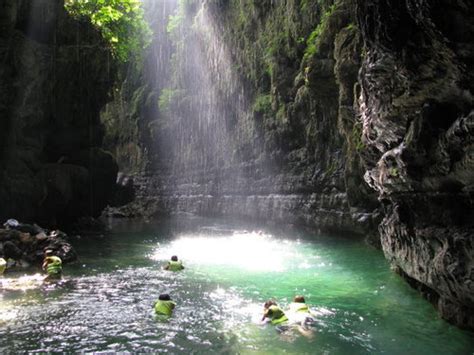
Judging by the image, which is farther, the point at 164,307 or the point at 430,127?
the point at 164,307

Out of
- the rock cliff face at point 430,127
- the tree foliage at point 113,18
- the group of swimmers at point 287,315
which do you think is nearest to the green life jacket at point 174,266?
the group of swimmers at point 287,315

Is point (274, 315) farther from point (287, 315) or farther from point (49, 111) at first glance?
point (49, 111)

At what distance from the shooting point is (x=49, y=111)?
24984 mm

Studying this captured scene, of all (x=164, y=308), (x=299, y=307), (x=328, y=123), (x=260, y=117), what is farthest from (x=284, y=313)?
(x=260, y=117)

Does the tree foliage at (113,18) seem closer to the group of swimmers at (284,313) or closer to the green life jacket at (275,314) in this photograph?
the group of swimmers at (284,313)

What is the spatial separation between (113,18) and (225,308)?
2262 centimetres

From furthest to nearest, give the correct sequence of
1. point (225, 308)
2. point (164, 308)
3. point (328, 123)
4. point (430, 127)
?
point (328, 123), point (225, 308), point (164, 308), point (430, 127)

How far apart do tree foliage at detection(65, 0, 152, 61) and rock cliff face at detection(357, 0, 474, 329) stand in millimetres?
21709

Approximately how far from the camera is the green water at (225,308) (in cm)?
733

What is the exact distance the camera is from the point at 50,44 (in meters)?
24.2

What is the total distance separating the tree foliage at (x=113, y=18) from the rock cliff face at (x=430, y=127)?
21.7 meters

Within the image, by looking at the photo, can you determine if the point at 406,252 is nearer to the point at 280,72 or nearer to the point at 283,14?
the point at 280,72

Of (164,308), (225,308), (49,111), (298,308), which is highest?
(49,111)

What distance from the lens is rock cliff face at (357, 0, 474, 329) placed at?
581cm
